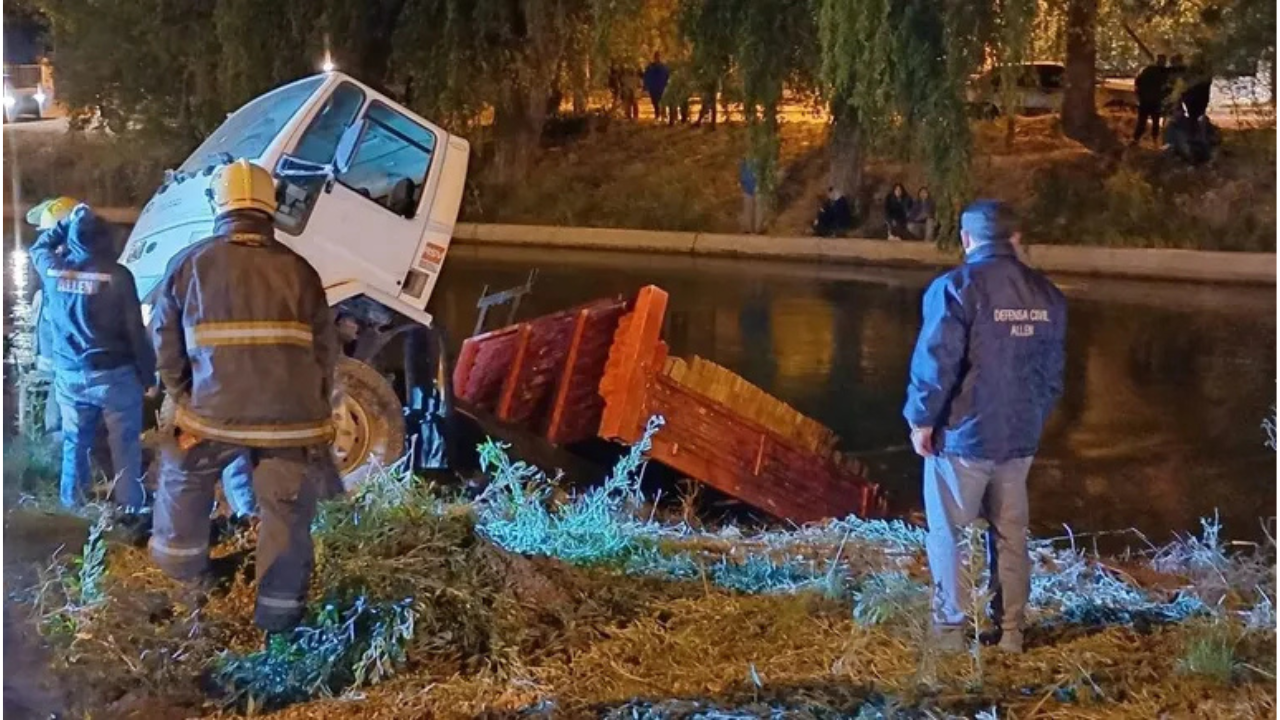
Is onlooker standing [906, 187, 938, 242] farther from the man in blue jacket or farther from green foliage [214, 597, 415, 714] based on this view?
green foliage [214, 597, 415, 714]

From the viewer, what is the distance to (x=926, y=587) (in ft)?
13.4

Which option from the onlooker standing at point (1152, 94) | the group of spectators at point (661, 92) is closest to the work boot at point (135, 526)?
the group of spectators at point (661, 92)

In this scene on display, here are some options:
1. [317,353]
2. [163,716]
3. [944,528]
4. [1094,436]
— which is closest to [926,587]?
[944,528]

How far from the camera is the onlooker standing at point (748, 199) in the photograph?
4410mm

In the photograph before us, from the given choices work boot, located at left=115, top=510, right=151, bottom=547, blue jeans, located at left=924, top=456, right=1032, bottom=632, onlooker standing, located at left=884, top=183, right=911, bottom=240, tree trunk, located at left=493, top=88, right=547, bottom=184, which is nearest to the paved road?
work boot, located at left=115, top=510, right=151, bottom=547

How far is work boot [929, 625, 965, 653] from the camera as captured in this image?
3965 mm

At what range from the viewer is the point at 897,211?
429 centimetres

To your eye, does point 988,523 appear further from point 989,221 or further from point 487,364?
point 487,364

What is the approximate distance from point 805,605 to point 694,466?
55cm

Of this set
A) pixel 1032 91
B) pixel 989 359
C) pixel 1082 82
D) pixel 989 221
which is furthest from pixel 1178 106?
pixel 989 359

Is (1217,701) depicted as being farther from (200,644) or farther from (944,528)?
(200,644)

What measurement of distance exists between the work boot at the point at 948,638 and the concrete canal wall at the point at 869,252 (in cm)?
100

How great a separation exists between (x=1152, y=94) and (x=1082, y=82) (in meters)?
0.20

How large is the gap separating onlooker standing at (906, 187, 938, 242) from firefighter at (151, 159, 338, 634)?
5.52 feet
